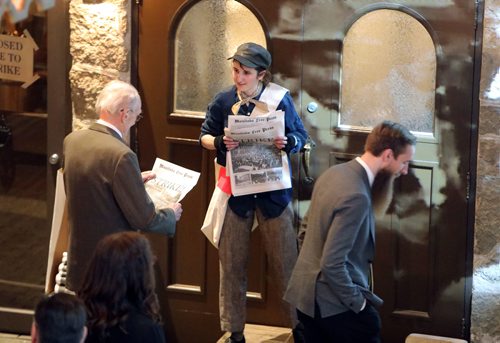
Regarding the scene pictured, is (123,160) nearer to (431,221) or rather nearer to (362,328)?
(362,328)

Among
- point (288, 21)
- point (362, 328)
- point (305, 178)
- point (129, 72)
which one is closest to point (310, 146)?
point (305, 178)

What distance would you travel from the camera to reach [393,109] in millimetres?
5656

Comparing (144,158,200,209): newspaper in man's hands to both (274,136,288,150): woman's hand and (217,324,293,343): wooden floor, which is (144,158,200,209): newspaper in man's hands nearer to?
(274,136,288,150): woman's hand

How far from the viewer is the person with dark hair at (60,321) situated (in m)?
3.31

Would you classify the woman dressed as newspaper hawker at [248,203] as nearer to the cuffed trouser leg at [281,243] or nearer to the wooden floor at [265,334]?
the cuffed trouser leg at [281,243]

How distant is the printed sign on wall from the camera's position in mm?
6180

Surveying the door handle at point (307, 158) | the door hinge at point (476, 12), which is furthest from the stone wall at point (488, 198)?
the door handle at point (307, 158)

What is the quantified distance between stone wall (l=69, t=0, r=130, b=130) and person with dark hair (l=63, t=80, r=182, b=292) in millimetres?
1342

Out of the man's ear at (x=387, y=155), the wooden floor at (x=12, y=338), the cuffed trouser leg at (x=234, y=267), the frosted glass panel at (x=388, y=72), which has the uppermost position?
the frosted glass panel at (x=388, y=72)

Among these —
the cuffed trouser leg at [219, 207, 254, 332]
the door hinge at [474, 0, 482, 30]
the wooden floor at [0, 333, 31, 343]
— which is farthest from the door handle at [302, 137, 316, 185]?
the wooden floor at [0, 333, 31, 343]

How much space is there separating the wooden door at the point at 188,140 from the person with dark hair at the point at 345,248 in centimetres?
165

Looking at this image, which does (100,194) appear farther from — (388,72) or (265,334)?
(388,72)

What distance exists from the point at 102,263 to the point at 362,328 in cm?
129

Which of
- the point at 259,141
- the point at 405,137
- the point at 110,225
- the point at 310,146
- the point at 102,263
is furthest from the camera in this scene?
the point at 310,146
